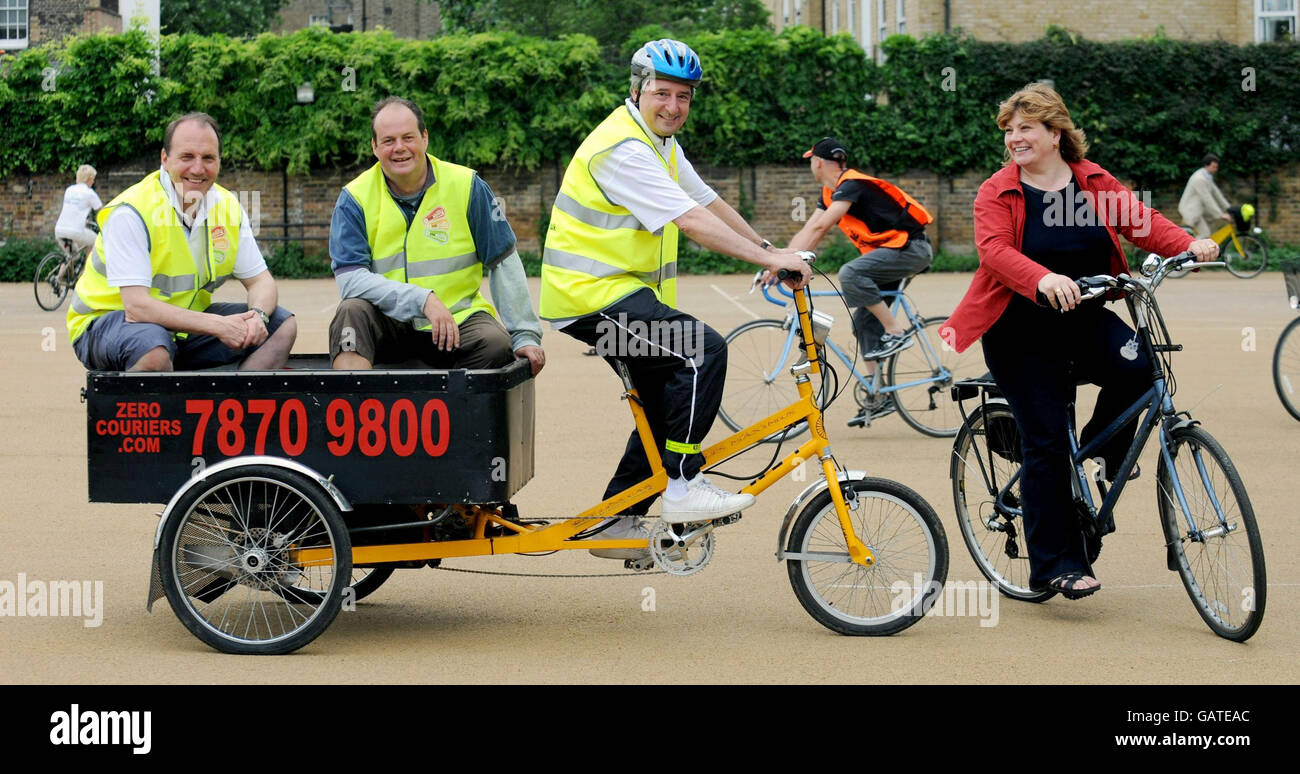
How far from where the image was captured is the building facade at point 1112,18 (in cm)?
3206

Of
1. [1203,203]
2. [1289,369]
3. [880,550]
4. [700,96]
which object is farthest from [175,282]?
[700,96]

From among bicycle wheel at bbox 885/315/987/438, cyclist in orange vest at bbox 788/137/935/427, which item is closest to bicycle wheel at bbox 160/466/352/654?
cyclist in orange vest at bbox 788/137/935/427

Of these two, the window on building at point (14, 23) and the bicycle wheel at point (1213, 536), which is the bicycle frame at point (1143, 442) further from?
the window on building at point (14, 23)

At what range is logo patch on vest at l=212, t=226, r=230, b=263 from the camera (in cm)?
600

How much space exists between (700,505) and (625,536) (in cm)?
38

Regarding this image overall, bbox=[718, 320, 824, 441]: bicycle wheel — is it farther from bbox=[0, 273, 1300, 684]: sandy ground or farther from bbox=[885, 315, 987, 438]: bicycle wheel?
bbox=[0, 273, 1300, 684]: sandy ground

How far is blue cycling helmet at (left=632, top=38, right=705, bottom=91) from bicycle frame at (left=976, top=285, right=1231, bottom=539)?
5.67ft

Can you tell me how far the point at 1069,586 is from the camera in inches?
227

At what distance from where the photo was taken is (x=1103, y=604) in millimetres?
6145

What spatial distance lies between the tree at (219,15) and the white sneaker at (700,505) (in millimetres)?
47022

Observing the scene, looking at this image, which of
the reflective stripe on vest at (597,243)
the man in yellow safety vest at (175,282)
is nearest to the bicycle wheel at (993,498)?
the reflective stripe on vest at (597,243)

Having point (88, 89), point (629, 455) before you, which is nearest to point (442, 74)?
point (88, 89)

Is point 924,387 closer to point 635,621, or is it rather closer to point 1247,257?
point 635,621

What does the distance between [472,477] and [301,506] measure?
→ 2.12ft
